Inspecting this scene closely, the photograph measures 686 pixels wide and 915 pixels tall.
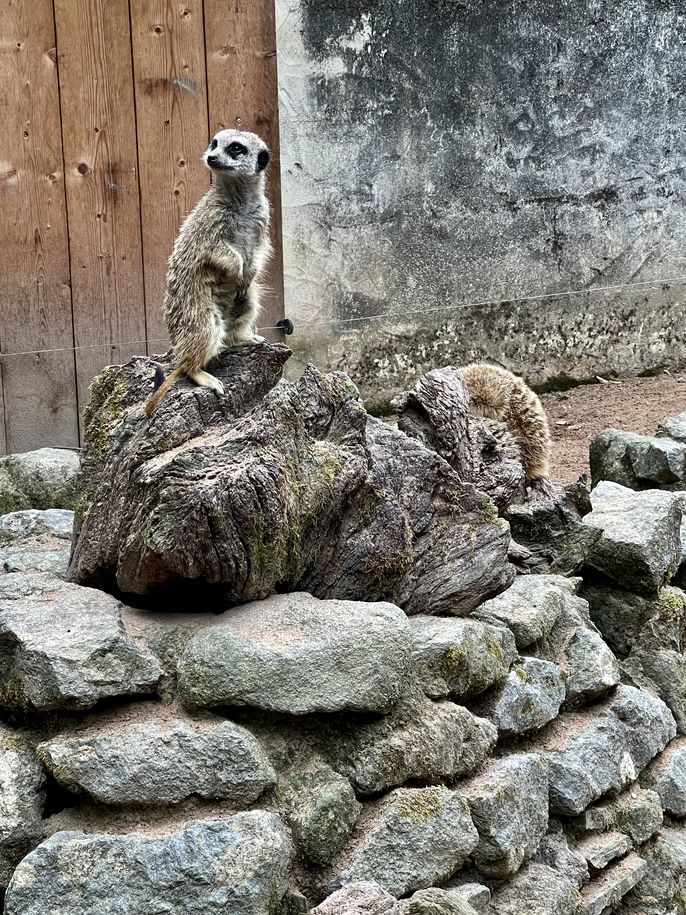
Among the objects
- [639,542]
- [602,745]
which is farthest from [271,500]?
[639,542]

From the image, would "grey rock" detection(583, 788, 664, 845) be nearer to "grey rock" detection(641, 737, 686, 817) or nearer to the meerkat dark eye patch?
"grey rock" detection(641, 737, 686, 817)

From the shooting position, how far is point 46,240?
5301 millimetres

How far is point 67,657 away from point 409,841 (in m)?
0.89

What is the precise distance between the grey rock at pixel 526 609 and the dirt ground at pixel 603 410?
2.07 meters

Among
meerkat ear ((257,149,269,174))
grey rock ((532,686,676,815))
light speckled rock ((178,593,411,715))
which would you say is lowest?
grey rock ((532,686,676,815))

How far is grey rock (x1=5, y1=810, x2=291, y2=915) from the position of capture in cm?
229

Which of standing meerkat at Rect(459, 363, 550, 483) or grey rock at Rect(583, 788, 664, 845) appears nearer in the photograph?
grey rock at Rect(583, 788, 664, 845)

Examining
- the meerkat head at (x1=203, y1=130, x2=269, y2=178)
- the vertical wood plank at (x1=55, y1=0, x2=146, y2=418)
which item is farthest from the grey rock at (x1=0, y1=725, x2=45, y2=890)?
the vertical wood plank at (x1=55, y1=0, x2=146, y2=418)

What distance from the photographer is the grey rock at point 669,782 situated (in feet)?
12.2

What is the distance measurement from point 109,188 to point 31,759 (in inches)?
137

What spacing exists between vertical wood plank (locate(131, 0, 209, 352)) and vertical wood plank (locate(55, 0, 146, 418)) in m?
0.05

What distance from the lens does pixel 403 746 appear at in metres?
2.76

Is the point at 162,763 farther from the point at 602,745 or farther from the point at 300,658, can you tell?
the point at 602,745

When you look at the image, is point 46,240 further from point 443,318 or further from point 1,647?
point 1,647
